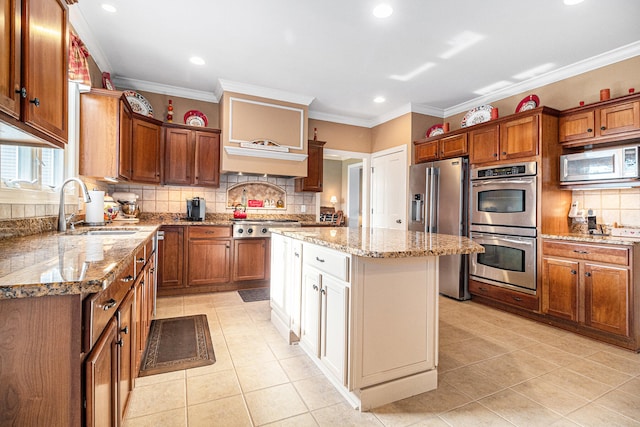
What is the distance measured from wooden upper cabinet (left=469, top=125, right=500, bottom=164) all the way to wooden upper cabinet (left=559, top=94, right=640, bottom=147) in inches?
23.0

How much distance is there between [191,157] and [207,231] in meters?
1.04

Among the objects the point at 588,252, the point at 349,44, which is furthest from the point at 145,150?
the point at 588,252

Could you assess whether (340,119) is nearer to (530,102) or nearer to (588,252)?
(530,102)

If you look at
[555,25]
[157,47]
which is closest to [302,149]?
[157,47]

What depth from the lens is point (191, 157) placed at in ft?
13.7

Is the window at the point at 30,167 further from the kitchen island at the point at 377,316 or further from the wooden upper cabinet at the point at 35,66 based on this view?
the kitchen island at the point at 377,316

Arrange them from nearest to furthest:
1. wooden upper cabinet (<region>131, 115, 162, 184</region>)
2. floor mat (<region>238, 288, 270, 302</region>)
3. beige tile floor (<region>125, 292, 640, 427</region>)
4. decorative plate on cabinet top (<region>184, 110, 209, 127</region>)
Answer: beige tile floor (<region>125, 292, 640, 427</region>), wooden upper cabinet (<region>131, 115, 162, 184</region>), floor mat (<region>238, 288, 270, 302</region>), decorative plate on cabinet top (<region>184, 110, 209, 127</region>)

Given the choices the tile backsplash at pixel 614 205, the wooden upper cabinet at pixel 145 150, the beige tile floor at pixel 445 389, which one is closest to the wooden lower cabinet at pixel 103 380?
the beige tile floor at pixel 445 389

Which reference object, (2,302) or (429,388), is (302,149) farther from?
(2,302)

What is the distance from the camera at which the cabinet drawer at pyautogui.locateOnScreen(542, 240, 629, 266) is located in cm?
254

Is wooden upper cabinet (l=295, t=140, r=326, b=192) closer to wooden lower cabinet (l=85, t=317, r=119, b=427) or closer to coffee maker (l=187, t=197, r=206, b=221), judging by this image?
coffee maker (l=187, t=197, r=206, b=221)

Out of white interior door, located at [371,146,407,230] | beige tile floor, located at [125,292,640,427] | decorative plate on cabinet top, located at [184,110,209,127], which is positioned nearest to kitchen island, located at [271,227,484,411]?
beige tile floor, located at [125,292,640,427]

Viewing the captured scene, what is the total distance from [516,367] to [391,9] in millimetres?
2829

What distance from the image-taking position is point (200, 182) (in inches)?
166
